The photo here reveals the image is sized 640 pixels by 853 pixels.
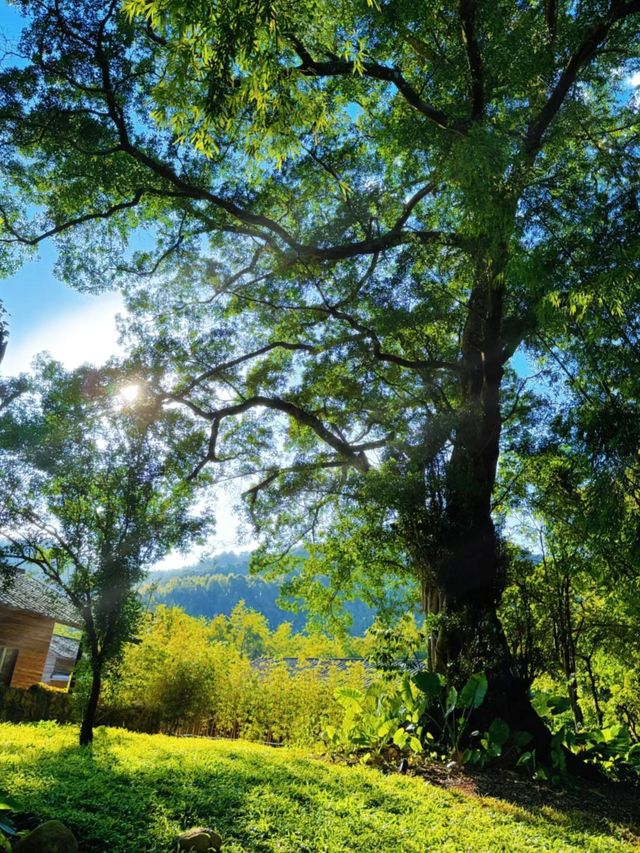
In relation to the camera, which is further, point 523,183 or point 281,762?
point 281,762

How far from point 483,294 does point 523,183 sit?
379cm

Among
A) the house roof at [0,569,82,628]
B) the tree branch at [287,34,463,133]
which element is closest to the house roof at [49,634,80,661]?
the house roof at [0,569,82,628]

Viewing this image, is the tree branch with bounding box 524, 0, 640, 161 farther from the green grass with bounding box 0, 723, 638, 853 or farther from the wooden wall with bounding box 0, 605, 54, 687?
the wooden wall with bounding box 0, 605, 54, 687

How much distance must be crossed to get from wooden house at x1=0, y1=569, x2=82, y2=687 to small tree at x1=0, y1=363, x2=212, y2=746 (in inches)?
312

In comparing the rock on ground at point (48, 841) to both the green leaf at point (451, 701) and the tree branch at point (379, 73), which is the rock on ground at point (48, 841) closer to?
the green leaf at point (451, 701)

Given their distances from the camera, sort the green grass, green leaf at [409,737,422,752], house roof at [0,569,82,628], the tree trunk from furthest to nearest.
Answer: house roof at [0,569,82,628] < the tree trunk < green leaf at [409,737,422,752] < the green grass

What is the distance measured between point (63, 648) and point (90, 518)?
2324 cm

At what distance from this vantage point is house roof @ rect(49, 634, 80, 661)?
80.4 feet

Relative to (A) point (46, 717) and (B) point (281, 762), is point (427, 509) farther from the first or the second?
(A) point (46, 717)

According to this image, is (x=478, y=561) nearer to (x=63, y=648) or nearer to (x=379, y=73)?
(x=379, y=73)

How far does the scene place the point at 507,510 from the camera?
28.0 feet

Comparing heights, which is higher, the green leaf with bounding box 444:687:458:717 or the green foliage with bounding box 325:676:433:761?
the green leaf with bounding box 444:687:458:717

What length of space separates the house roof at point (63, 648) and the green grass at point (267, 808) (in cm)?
2164

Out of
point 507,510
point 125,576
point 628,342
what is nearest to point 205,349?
point 125,576
